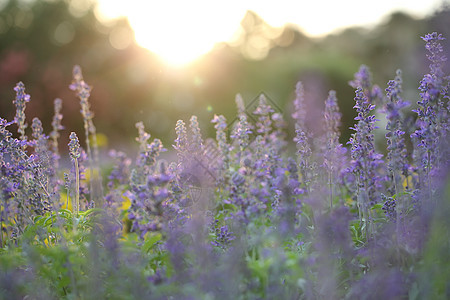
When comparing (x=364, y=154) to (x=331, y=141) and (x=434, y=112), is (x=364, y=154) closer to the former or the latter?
(x=331, y=141)

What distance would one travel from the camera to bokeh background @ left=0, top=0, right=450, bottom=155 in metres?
14.4

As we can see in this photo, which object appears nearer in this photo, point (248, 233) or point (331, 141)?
point (248, 233)

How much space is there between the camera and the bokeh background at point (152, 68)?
47.1 ft

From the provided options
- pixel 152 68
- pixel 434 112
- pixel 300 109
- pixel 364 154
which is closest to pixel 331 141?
pixel 364 154

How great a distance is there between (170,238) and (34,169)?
1.52m

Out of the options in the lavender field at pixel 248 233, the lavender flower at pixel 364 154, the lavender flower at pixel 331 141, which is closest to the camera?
the lavender field at pixel 248 233

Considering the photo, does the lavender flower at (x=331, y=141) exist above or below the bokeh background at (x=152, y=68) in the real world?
below

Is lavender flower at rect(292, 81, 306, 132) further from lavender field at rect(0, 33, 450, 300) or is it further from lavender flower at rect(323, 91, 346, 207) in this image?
lavender flower at rect(323, 91, 346, 207)

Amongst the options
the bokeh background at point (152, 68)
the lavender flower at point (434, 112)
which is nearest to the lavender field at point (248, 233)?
the lavender flower at point (434, 112)

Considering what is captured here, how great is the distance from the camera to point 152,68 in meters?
15.8

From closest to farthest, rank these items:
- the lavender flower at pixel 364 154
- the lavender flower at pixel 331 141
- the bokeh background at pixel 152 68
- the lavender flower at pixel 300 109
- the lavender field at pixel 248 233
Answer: the lavender field at pixel 248 233 → the lavender flower at pixel 364 154 → the lavender flower at pixel 331 141 → the lavender flower at pixel 300 109 → the bokeh background at pixel 152 68

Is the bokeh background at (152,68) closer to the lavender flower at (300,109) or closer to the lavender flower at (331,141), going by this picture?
the lavender flower at (300,109)

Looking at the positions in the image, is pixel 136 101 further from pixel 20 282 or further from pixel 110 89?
pixel 20 282

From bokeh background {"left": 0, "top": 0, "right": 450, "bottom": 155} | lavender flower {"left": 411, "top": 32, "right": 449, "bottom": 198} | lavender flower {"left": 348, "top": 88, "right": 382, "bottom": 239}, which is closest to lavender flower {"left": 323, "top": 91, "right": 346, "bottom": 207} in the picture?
lavender flower {"left": 348, "top": 88, "right": 382, "bottom": 239}
